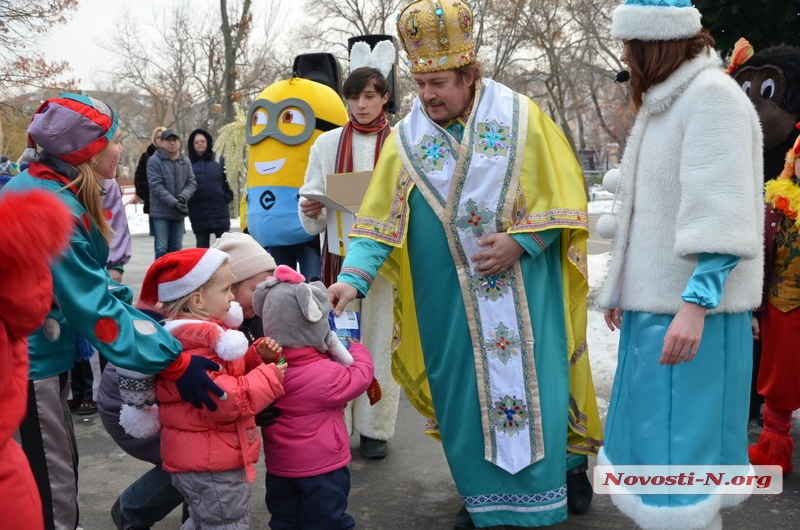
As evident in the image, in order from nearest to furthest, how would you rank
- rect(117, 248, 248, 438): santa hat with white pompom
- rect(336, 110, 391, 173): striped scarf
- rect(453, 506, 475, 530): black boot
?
rect(117, 248, 248, 438): santa hat with white pompom → rect(453, 506, 475, 530): black boot → rect(336, 110, 391, 173): striped scarf

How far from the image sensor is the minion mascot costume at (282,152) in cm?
511

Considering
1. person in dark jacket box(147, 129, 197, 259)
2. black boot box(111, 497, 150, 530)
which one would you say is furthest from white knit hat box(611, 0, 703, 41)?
person in dark jacket box(147, 129, 197, 259)

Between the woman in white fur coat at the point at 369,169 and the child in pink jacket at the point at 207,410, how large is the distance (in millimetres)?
1435

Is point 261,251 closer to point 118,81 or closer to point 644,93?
point 644,93

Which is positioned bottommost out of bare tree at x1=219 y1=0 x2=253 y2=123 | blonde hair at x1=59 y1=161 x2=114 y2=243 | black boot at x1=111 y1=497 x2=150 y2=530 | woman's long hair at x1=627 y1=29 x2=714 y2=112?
black boot at x1=111 y1=497 x2=150 y2=530

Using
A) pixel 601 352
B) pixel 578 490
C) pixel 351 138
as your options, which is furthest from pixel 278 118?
pixel 578 490

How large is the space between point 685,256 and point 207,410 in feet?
5.22

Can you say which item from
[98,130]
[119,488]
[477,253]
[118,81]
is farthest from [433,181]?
[118,81]

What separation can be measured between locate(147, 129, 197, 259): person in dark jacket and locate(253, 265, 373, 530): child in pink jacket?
6721 mm

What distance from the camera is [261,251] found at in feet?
10.7

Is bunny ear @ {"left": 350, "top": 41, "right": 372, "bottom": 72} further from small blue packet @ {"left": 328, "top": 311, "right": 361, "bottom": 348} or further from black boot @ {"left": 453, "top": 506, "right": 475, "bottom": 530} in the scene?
black boot @ {"left": 453, "top": 506, "right": 475, "bottom": 530}

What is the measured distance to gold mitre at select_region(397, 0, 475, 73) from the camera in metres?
2.98

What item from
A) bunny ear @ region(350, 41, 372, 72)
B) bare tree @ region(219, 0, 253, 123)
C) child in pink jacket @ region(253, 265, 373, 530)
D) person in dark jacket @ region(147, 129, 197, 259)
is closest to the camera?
child in pink jacket @ region(253, 265, 373, 530)

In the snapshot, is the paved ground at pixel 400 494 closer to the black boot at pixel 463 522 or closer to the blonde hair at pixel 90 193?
the black boot at pixel 463 522
